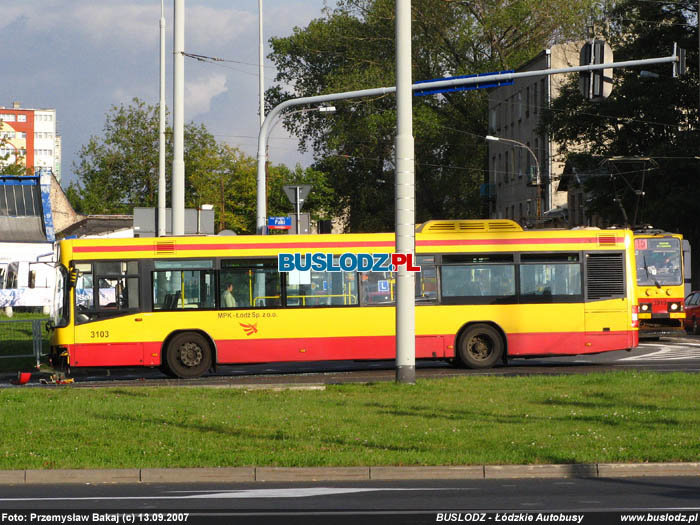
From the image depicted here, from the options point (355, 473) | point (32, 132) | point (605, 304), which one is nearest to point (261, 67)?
point (605, 304)

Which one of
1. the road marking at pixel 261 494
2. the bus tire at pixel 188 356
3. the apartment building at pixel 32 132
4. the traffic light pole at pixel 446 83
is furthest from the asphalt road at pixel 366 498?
the apartment building at pixel 32 132

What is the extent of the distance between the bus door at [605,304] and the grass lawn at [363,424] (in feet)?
19.6

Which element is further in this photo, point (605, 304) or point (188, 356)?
point (605, 304)

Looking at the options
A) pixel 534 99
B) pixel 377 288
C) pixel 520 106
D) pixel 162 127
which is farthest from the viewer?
pixel 520 106

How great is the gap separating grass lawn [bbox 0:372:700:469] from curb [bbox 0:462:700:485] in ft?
0.71

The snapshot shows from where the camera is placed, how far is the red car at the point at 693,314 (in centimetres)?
4222

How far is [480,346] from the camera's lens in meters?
24.9

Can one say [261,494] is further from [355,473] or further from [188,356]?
[188,356]

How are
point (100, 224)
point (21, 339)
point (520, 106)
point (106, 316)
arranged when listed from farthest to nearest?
point (520, 106), point (100, 224), point (21, 339), point (106, 316)

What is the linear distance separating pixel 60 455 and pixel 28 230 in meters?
44.3

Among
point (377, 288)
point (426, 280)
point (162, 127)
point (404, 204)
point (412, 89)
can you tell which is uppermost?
point (162, 127)

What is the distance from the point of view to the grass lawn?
38.7 ft

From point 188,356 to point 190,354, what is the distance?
0.06m

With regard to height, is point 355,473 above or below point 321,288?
below
